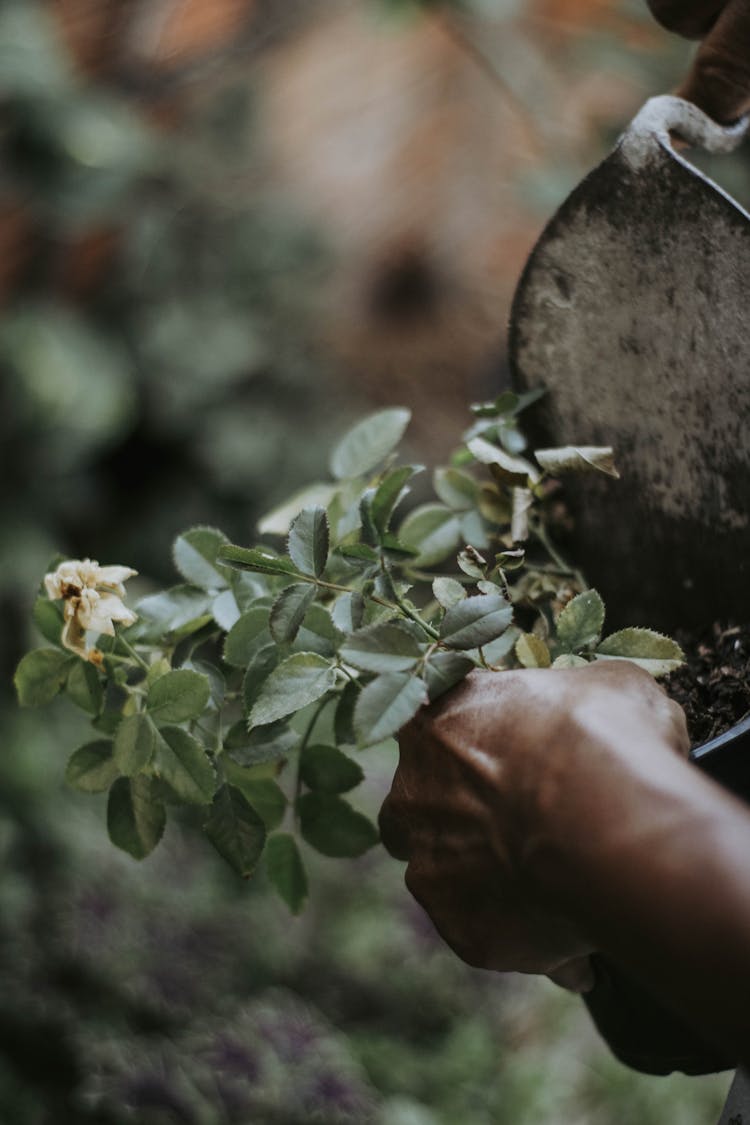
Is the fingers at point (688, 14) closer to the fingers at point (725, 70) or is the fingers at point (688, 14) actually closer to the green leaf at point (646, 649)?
the fingers at point (725, 70)

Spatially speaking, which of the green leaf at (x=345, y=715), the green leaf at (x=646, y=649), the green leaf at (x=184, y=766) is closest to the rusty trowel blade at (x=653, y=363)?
the green leaf at (x=646, y=649)

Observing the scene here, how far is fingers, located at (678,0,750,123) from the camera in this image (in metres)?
0.71

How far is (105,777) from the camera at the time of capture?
0.69 metres

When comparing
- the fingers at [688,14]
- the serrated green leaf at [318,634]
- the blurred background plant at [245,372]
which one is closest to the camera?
the serrated green leaf at [318,634]

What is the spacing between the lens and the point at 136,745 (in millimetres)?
636

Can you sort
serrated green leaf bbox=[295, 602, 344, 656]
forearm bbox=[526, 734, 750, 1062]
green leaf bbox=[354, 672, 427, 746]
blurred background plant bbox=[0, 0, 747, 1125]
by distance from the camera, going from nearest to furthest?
forearm bbox=[526, 734, 750, 1062]
green leaf bbox=[354, 672, 427, 746]
serrated green leaf bbox=[295, 602, 344, 656]
blurred background plant bbox=[0, 0, 747, 1125]

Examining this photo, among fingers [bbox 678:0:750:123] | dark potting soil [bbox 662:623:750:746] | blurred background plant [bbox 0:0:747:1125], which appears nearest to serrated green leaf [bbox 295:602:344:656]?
dark potting soil [bbox 662:623:750:746]

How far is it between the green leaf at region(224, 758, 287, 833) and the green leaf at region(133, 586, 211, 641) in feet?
0.34

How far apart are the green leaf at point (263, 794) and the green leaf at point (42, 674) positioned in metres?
0.13

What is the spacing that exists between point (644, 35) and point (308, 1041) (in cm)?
245

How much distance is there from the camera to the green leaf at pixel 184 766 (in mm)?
622

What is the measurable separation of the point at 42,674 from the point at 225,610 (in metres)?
0.12

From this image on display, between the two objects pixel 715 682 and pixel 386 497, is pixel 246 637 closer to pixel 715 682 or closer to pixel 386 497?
pixel 386 497

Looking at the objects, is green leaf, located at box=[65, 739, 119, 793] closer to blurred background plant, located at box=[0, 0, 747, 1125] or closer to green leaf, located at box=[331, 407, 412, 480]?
green leaf, located at box=[331, 407, 412, 480]
